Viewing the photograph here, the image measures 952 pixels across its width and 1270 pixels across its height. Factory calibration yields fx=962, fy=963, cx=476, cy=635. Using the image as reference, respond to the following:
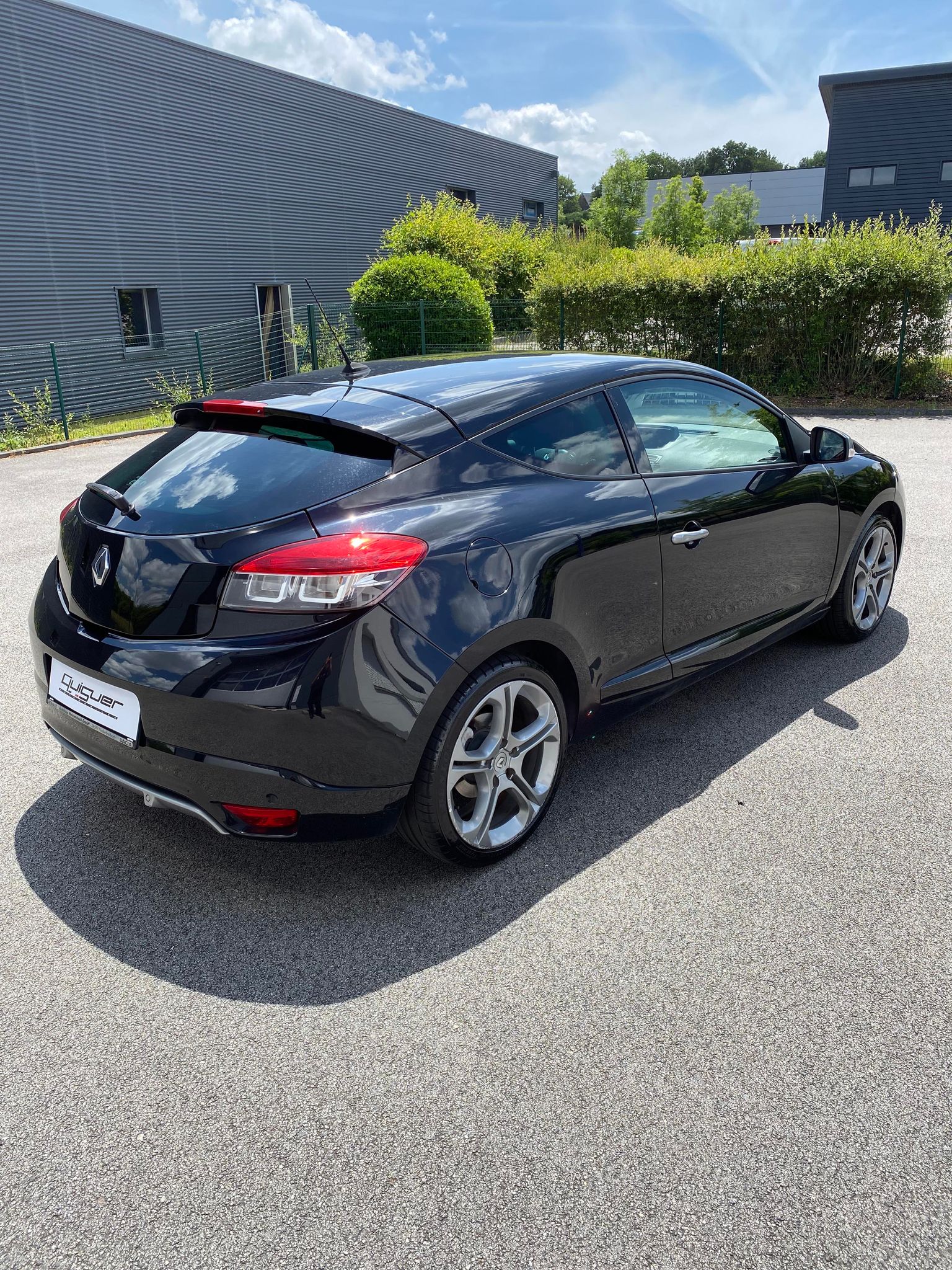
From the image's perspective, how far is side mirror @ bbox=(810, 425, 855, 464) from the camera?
440 cm

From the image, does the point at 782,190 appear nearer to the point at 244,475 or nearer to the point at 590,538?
the point at 590,538

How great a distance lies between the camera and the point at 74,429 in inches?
655

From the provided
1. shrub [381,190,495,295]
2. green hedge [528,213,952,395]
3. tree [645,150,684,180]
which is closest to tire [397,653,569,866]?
green hedge [528,213,952,395]

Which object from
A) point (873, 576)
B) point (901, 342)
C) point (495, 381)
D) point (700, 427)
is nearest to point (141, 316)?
point (901, 342)

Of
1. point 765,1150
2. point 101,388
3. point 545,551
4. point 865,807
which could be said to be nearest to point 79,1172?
point 765,1150

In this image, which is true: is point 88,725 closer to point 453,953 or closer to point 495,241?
point 453,953

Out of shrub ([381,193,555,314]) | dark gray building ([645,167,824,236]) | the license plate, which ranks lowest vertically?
the license plate

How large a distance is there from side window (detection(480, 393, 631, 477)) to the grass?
10.4 metres

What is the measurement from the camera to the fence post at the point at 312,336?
682 inches

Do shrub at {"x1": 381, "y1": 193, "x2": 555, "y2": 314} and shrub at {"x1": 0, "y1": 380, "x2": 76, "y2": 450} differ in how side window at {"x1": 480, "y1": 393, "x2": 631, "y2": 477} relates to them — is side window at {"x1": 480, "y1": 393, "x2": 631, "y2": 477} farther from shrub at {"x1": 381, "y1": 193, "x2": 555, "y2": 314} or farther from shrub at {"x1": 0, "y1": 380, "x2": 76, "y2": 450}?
shrub at {"x1": 381, "y1": 193, "x2": 555, "y2": 314}

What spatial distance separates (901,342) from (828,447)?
39.3ft

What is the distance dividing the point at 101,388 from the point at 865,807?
19.5 metres

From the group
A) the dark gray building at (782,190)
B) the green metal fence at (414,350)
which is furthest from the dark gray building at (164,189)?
the dark gray building at (782,190)

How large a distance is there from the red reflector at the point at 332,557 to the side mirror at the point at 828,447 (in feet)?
8.30
